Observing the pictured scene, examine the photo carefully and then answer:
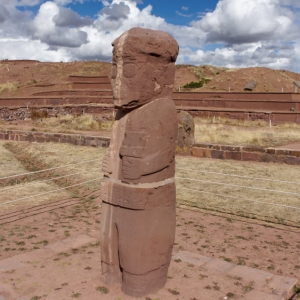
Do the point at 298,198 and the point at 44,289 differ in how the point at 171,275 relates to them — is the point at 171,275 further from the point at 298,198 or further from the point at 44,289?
the point at 298,198

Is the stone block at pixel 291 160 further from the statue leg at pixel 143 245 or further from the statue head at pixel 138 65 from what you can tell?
the statue head at pixel 138 65

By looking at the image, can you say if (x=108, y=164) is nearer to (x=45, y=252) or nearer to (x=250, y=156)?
(x=45, y=252)

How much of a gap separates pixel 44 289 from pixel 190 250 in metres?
2.19

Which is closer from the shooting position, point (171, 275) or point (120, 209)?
point (120, 209)

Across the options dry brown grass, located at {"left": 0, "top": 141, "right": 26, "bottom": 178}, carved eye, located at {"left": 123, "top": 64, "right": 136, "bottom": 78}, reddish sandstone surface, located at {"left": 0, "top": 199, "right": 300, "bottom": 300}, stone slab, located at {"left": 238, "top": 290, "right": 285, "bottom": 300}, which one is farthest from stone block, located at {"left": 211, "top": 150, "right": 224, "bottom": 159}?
carved eye, located at {"left": 123, "top": 64, "right": 136, "bottom": 78}

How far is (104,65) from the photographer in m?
44.7

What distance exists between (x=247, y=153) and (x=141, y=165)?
28.1ft

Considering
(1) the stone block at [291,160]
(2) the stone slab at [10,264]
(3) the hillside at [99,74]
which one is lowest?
(2) the stone slab at [10,264]

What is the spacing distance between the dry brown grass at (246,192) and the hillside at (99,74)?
23244 millimetres

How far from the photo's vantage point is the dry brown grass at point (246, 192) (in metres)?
7.25

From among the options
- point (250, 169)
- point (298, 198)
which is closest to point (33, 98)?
point (250, 169)

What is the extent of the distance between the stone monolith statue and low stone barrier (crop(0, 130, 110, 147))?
9.65 metres

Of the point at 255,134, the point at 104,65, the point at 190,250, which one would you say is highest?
the point at 104,65

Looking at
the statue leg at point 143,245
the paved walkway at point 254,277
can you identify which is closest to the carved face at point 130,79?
the statue leg at point 143,245
